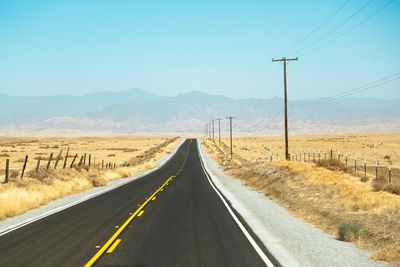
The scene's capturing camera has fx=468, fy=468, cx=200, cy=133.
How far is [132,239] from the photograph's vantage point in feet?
42.4

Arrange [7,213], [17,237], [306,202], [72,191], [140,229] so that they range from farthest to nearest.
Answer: [72,191]
[306,202]
[7,213]
[140,229]
[17,237]

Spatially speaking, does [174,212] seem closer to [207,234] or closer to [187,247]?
[207,234]

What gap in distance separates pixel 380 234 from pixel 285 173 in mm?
16218

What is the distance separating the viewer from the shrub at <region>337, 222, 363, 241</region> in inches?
510

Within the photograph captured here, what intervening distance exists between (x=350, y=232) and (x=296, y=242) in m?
1.62

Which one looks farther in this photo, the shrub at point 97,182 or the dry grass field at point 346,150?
the dry grass field at point 346,150

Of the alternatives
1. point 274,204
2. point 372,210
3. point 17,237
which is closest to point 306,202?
point 274,204

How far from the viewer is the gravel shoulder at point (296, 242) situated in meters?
10.6

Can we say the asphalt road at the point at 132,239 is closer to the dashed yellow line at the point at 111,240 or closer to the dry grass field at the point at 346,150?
→ the dashed yellow line at the point at 111,240

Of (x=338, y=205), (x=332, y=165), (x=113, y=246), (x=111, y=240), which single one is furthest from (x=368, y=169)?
(x=113, y=246)

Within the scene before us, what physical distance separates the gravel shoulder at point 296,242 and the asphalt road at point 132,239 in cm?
69

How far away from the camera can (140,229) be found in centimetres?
1458

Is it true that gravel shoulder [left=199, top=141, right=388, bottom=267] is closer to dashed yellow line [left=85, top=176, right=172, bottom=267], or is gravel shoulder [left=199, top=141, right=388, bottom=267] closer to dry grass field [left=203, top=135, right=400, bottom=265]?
dry grass field [left=203, top=135, right=400, bottom=265]

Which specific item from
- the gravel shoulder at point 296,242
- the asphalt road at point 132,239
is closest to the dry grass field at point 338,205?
the gravel shoulder at point 296,242
